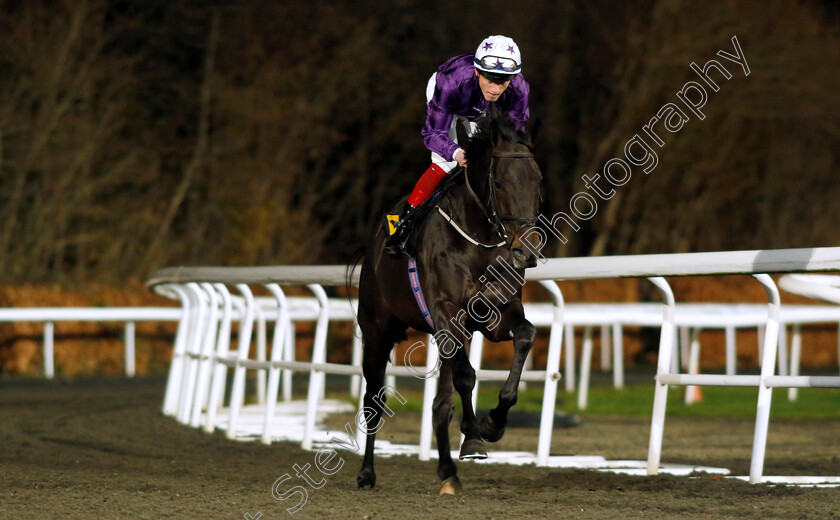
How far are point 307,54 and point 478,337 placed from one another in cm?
1483

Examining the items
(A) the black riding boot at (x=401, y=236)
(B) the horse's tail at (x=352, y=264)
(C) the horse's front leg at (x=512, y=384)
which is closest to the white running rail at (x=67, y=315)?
(B) the horse's tail at (x=352, y=264)

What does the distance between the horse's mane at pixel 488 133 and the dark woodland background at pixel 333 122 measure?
39.9ft

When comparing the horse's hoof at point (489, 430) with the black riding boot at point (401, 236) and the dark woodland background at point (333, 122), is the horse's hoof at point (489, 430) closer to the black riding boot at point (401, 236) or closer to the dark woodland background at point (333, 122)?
the black riding boot at point (401, 236)

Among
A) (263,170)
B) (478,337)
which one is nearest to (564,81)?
(263,170)

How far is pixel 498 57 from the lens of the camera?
A: 5664mm

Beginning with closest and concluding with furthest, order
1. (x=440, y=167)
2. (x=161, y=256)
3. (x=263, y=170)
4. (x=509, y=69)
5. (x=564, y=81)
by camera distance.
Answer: (x=509, y=69), (x=440, y=167), (x=161, y=256), (x=263, y=170), (x=564, y=81)

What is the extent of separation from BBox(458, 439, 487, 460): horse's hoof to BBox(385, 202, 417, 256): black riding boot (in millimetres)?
999

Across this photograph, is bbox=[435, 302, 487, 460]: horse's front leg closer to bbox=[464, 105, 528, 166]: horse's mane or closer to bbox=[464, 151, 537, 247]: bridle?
bbox=[464, 151, 537, 247]: bridle

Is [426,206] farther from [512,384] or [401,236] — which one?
[512,384]

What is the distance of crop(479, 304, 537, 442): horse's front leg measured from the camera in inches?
213

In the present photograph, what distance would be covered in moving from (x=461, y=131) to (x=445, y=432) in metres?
1.45

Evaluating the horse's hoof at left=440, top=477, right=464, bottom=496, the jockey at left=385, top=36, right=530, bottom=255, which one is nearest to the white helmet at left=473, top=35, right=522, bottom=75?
the jockey at left=385, top=36, right=530, bottom=255

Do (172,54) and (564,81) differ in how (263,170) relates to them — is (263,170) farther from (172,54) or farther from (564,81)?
(564,81)

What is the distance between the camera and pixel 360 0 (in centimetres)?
2244
